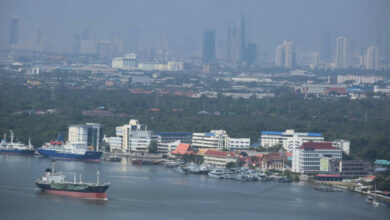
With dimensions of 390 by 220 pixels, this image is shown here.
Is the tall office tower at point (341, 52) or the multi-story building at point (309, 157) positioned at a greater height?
the tall office tower at point (341, 52)

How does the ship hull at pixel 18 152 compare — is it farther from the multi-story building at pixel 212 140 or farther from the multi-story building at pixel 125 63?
the multi-story building at pixel 125 63

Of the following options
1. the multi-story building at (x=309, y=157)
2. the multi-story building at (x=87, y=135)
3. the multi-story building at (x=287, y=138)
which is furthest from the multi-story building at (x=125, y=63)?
the multi-story building at (x=309, y=157)

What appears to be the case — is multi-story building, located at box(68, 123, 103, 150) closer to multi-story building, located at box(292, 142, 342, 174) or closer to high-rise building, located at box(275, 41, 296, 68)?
multi-story building, located at box(292, 142, 342, 174)

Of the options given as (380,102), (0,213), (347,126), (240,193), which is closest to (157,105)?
(380,102)

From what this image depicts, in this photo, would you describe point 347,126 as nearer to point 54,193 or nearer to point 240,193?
point 240,193

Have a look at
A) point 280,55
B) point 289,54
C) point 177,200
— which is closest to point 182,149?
point 177,200

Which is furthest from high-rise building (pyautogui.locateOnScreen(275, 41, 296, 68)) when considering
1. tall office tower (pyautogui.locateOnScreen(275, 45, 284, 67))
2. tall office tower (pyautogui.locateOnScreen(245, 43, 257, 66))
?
tall office tower (pyautogui.locateOnScreen(245, 43, 257, 66))
